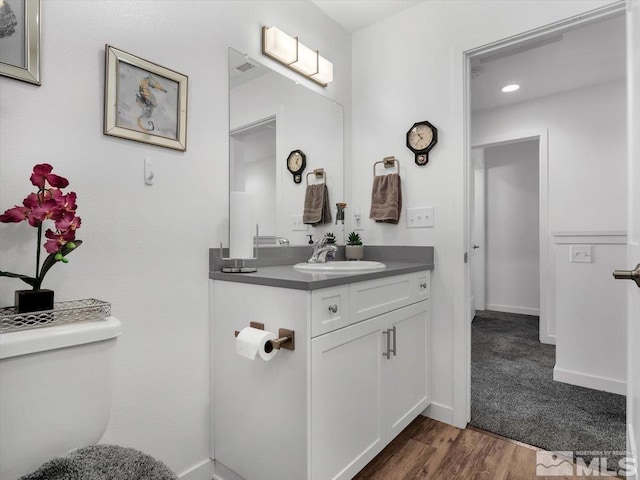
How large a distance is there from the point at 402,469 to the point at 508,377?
132cm

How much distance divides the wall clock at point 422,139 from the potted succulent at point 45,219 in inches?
66.6

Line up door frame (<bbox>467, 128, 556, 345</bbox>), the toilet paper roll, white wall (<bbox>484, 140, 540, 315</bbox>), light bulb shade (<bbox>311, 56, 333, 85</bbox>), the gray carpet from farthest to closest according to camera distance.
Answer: white wall (<bbox>484, 140, 540, 315</bbox>)
door frame (<bbox>467, 128, 556, 345</bbox>)
light bulb shade (<bbox>311, 56, 333, 85</bbox>)
the gray carpet
the toilet paper roll

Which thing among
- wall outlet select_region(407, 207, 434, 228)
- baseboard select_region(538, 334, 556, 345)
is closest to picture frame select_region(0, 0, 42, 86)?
wall outlet select_region(407, 207, 434, 228)

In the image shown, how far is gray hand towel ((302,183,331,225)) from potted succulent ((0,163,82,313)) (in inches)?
48.7

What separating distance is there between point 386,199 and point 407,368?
0.97 m

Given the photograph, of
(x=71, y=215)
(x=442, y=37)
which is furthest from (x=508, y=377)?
(x=71, y=215)

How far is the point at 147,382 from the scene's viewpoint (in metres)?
1.33

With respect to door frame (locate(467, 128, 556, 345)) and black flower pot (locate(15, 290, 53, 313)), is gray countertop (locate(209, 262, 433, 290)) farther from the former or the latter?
door frame (locate(467, 128, 556, 345))

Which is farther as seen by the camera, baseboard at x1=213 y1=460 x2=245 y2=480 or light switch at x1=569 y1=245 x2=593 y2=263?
light switch at x1=569 y1=245 x2=593 y2=263

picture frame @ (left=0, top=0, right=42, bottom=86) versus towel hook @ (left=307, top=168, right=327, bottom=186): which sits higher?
picture frame @ (left=0, top=0, right=42, bottom=86)

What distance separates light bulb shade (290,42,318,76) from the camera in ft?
6.45

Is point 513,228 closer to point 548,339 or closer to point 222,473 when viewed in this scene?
point 548,339

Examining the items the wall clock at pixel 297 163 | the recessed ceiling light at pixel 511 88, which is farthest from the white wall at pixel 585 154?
the wall clock at pixel 297 163

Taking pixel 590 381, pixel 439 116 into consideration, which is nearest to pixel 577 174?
pixel 590 381
